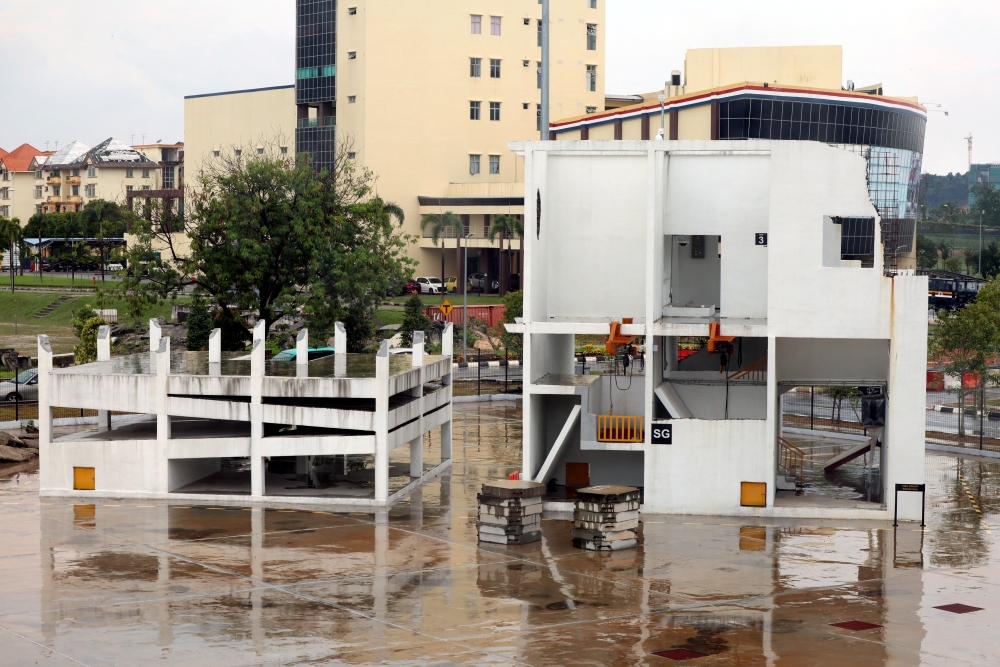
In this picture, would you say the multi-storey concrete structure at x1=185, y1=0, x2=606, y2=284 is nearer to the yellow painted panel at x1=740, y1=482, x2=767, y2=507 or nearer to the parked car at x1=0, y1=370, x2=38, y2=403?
the parked car at x1=0, y1=370, x2=38, y2=403

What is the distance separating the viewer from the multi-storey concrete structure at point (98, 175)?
163500 mm

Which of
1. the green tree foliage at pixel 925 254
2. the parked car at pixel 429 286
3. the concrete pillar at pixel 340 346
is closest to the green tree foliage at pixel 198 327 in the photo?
the concrete pillar at pixel 340 346

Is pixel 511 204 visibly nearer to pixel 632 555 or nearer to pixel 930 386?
pixel 930 386

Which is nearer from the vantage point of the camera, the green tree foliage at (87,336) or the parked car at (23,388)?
the parked car at (23,388)

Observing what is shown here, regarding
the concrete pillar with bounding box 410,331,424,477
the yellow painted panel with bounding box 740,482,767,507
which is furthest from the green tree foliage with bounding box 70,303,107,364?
the yellow painted panel with bounding box 740,482,767,507

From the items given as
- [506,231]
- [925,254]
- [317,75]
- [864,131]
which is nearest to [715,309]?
[864,131]

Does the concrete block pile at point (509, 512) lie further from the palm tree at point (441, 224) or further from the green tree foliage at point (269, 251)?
the palm tree at point (441, 224)

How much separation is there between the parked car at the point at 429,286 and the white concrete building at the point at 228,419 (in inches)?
2766

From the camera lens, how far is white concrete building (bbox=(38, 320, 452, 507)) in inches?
1383

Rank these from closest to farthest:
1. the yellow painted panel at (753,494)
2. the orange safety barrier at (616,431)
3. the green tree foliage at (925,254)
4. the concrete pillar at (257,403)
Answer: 1. the yellow painted panel at (753,494)
2. the orange safety barrier at (616,431)
3. the concrete pillar at (257,403)
4. the green tree foliage at (925,254)

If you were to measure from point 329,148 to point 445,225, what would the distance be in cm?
1453

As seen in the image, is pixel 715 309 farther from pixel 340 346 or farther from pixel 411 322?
pixel 411 322

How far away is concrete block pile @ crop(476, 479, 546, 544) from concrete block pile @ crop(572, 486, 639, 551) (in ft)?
3.83

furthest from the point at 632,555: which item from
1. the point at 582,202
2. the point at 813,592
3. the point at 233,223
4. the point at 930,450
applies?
the point at 233,223
